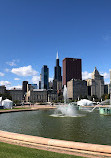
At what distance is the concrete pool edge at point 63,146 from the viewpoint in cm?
928

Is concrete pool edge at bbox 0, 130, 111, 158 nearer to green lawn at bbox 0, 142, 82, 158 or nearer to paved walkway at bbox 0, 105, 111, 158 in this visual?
paved walkway at bbox 0, 105, 111, 158

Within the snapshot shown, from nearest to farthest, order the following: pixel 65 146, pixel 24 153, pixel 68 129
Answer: pixel 24 153 → pixel 65 146 → pixel 68 129

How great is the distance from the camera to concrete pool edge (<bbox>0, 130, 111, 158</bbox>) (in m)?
9.28

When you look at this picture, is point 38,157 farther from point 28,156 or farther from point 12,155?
point 12,155

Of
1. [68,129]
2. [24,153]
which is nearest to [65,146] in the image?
[24,153]

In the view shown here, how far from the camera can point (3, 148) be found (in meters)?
9.94

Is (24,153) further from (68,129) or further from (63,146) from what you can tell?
(68,129)

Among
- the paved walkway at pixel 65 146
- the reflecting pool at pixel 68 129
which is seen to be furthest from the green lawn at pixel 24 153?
the reflecting pool at pixel 68 129

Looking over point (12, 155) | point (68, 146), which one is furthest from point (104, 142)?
point (12, 155)

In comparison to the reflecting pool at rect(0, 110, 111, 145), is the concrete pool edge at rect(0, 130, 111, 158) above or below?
above

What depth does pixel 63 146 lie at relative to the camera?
10.2 m

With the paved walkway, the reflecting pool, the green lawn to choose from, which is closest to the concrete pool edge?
the paved walkway

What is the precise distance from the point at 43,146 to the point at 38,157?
2220mm

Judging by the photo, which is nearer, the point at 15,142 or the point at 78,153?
the point at 78,153
